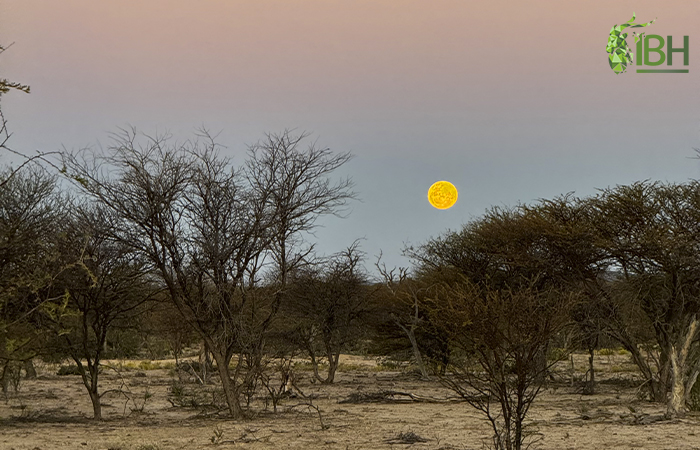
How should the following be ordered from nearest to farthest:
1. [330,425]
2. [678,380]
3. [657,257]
→ 1. [330,425]
2. [678,380]
3. [657,257]

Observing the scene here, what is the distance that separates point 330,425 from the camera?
13.8m

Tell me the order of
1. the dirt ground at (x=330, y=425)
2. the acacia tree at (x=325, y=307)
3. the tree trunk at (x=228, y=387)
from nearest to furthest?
the dirt ground at (x=330, y=425) → the tree trunk at (x=228, y=387) → the acacia tree at (x=325, y=307)

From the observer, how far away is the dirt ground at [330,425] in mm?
11195

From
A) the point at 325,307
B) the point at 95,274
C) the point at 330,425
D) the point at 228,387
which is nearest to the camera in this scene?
the point at 95,274

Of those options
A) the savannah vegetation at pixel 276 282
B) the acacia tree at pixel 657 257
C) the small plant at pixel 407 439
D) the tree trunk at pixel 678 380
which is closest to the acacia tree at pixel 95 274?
the savannah vegetation at pixel 276 282

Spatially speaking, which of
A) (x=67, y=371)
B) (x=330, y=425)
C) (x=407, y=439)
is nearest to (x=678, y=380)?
(x=407, y=439)

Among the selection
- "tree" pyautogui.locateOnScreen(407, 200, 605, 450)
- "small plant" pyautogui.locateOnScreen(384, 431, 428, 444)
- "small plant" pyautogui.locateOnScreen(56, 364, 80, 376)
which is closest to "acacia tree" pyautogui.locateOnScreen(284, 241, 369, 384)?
"tree" pyautogui.locateOnScreen(407, 200, 605, 450)

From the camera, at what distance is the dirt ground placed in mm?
11195

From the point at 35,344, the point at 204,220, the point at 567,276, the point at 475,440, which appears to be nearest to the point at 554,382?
the point at 567,276

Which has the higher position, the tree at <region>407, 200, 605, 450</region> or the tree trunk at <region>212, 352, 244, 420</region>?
the tree at <region>407, 200, 605, 450</region>

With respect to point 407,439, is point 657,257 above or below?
above

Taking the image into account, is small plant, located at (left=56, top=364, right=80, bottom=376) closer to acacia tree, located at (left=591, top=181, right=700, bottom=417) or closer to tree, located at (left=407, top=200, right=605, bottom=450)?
tree, located at (left=407, top=200, right=605, bottom=450)

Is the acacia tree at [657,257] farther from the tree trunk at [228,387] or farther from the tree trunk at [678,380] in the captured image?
the tree trunk at [228,387]

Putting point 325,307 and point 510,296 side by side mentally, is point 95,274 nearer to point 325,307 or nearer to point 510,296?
point 510,296
